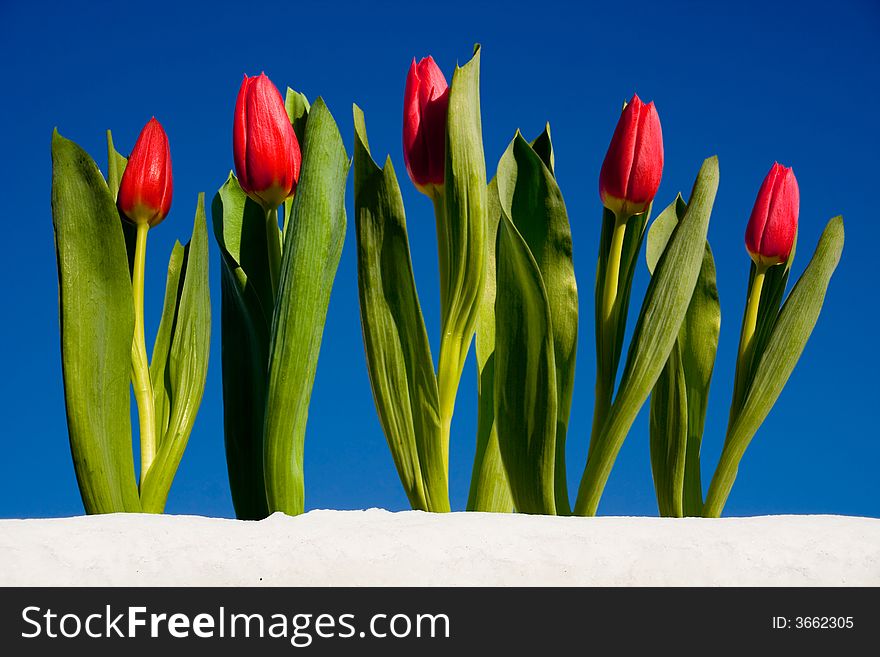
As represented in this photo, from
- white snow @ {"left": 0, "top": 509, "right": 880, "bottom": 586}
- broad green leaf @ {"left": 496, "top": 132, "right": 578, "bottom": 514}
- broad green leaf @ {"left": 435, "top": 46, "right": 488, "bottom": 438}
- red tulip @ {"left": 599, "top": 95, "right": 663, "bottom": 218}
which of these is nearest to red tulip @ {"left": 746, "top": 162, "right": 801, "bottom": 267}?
red tulip @ {"left": 599, "top": 95, "right": 663, "bottom": 218}

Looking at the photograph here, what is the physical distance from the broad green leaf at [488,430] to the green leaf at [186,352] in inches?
21.0

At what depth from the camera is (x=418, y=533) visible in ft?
4.11

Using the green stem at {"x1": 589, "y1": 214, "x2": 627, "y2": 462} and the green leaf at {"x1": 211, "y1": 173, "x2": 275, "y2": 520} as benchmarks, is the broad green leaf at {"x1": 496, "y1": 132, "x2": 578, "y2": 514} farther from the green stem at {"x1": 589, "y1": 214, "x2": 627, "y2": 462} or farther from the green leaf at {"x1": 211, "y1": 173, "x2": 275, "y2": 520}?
the green leaf at {"x1": 211, "y1": 173, "x2": 275, "y2": 520}

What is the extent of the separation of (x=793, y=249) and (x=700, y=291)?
22 cm

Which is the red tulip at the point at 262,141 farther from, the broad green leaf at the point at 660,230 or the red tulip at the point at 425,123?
the broad green leaf at the point at 660,230

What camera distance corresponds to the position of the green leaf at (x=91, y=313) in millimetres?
1604

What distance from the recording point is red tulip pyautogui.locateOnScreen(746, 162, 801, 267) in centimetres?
183

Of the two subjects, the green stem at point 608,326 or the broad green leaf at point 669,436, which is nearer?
the green stem at point 608,326

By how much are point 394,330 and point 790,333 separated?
0.76 m

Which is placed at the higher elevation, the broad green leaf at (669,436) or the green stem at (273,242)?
the green stem at (273,242)

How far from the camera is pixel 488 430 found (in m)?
1.78

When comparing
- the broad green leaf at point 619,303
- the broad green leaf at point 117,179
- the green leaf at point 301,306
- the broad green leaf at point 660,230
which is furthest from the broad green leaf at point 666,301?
the broad green leaf at point 117,179
